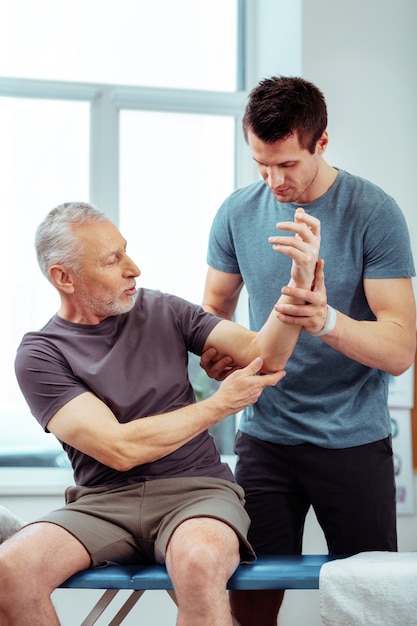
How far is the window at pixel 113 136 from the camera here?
337 cm

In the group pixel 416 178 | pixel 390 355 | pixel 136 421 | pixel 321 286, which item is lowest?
pixel 136 421

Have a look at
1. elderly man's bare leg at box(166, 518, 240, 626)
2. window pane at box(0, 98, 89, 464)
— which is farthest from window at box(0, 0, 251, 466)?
elderly man's bare leg at box(166, 518, 240, 626)

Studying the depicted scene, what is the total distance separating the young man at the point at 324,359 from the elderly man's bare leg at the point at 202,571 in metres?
0.39

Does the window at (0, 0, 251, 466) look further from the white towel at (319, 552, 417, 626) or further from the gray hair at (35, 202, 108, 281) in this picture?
the white towel at (319, 552, 417, 626)

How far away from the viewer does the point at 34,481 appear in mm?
3268

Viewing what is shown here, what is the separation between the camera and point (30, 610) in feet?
5.66

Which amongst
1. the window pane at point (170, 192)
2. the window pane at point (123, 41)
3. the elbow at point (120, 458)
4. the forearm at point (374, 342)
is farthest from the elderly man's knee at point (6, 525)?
the window pane at point (123, 41)

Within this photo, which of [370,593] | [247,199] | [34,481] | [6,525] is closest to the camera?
[370,593]

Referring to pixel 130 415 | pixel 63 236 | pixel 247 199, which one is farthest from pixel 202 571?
pixel 247 199

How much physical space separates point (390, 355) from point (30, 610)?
101 cm

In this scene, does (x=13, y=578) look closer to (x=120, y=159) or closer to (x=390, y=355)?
(x=390, y=355)

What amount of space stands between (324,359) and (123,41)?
2.02 m

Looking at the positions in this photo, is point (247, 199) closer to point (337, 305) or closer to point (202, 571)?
point (337, 305)

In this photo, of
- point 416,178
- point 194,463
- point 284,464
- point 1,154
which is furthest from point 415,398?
point 1,154
